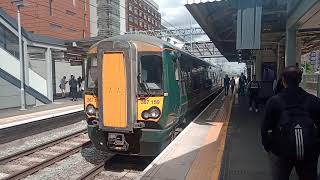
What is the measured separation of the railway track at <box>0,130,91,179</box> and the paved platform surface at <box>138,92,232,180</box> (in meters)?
2.76

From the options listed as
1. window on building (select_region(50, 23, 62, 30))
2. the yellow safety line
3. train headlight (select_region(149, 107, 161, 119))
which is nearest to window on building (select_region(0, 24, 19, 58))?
the yellow safety line

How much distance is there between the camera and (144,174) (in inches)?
232

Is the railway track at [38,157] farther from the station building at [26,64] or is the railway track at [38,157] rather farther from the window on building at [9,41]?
the window on building at [9,41]

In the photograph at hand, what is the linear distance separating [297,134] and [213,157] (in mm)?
4038

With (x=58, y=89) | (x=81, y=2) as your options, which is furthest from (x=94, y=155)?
(x=81, y=2)

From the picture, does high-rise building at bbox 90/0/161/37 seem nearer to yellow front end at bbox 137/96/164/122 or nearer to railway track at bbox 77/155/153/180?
railway track at bbox 77/155/153/180

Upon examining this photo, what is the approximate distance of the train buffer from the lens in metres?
6.00

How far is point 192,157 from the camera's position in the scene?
7.20 meters

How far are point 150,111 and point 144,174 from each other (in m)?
1.67

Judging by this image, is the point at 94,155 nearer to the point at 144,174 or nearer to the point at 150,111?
the point at 150,111

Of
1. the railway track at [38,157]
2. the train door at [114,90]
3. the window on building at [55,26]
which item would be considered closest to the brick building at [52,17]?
the window on building at [55,26]

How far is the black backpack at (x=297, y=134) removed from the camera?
3.17m

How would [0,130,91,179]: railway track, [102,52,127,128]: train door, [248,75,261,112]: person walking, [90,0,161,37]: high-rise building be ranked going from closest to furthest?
1. [102,52,127,128]: train door
2. [0,130,91,179]: railway track
3. [248,75,261,112]: person walking
4. [90,0,161,37]: high-rise building

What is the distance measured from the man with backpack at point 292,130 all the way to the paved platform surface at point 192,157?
8.31 ft
